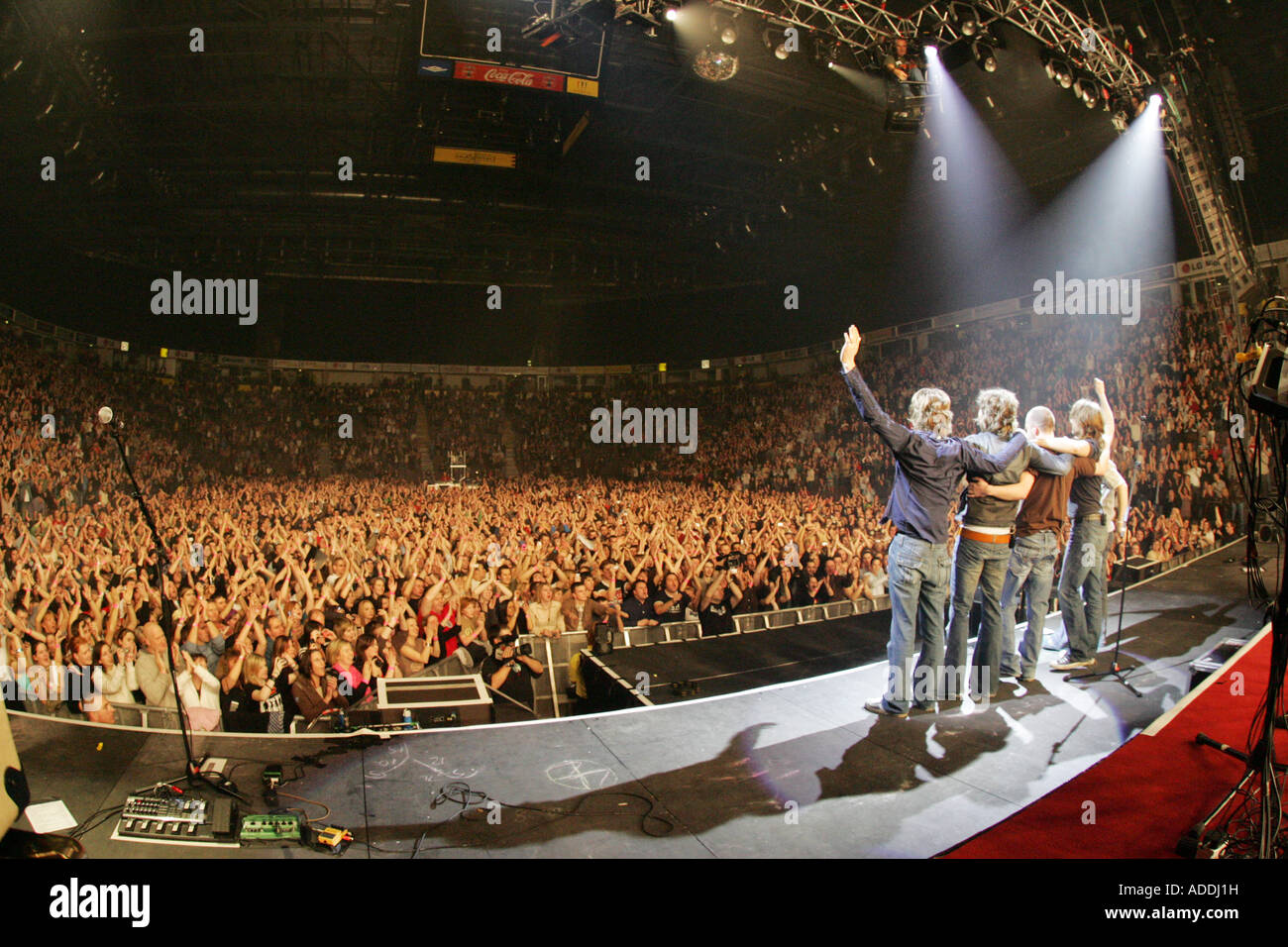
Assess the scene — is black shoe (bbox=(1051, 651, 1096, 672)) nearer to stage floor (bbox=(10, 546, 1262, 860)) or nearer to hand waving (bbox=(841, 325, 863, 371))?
stage floor (bbox=(10, 546, 1262, 860))

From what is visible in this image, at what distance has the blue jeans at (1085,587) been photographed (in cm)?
353

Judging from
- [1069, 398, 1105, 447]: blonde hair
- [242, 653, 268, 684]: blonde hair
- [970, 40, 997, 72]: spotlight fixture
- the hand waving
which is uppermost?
[970, 40, 997, 72]: spotlight fixture

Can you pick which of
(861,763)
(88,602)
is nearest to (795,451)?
(861,763)

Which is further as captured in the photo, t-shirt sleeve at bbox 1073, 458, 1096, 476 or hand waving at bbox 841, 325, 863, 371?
t-shirt sleeve at bbox 1073, 458, 1096, 476

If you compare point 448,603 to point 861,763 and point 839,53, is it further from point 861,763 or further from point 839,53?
point 839,53

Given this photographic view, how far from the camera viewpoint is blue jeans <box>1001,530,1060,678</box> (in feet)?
10.9

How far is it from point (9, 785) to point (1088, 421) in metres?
4.28

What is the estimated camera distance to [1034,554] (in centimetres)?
333

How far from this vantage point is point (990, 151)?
31.8 ft

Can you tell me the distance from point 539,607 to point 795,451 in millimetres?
4610

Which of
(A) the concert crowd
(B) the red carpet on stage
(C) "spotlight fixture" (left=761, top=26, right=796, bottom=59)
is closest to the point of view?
(B) the red carpet on stage

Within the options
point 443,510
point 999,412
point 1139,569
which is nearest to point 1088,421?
point 999,412

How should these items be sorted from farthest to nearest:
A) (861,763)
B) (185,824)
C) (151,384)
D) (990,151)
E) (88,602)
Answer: (990,151)
(151,384)
(88,602)
(861,763)
(185,824)

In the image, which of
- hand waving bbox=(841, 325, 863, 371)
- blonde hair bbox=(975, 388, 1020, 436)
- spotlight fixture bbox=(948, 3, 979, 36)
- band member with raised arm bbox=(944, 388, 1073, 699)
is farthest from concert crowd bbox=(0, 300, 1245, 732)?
spotlight fixture bbox=(948, 3, 979, 36)
